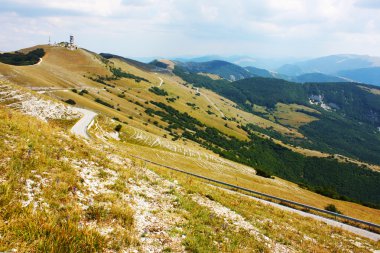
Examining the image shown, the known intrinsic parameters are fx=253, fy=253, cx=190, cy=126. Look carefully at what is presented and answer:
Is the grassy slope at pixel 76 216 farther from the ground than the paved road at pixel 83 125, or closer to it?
farther from the ground

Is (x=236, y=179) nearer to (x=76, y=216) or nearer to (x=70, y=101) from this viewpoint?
(x=76, y=216)

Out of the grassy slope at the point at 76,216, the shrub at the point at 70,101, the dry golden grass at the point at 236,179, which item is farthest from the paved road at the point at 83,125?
the grassy slope at the point at 76,216

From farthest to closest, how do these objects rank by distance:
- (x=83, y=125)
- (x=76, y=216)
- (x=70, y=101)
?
(x=70, y=101) → (x=83, y=125) → (x=76, y=216)

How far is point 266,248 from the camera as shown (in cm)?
1603

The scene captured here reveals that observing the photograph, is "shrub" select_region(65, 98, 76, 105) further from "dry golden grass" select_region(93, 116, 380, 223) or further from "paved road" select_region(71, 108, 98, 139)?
"dry golden grass" select_region(93, 116, 380, 223)

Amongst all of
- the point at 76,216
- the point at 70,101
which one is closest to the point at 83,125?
the point at 70,101

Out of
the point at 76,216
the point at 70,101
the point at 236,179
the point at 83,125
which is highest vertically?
the point at 76,216

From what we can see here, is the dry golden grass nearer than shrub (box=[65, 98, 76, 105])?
Yes

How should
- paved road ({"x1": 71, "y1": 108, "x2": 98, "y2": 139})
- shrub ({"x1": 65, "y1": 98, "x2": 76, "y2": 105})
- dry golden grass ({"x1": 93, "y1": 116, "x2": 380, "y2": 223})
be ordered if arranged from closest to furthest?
dry golden grass ({"x1": 93, "y1": 116, "x2": 380, "y2": 223}) → paved road ({"x1": 71, "y1": 108, "x2": 98, "y2": 139}) → shrub ({"x1": 65, "y1": 98, "x2": 76, "y2": 105})

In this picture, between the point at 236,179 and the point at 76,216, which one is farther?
the point at 236,179

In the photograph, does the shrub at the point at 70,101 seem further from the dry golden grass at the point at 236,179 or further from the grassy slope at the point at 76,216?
the grassy slope at the point at 76,216

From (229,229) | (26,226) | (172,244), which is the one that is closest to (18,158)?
(26,226)

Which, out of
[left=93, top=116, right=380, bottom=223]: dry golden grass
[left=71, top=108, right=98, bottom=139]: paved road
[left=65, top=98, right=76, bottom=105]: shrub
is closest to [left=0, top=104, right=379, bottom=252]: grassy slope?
[left=93, top=116, right=380, bottom=223]: dry golden grass

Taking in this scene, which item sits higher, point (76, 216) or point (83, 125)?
point (76, 216)
